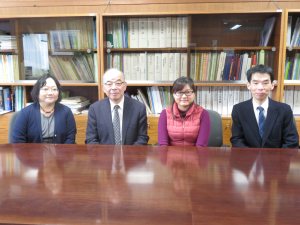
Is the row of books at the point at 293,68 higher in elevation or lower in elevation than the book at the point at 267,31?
lower

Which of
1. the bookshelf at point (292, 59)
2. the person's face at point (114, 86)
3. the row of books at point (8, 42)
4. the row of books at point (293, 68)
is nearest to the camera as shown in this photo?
the person's face at point (114, 86)

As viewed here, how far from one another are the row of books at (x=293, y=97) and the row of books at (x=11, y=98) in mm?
2556

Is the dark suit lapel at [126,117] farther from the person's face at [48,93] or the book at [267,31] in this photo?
the book at [267,31]

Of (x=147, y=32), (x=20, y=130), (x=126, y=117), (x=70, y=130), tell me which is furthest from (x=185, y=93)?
(x=20, y=130)

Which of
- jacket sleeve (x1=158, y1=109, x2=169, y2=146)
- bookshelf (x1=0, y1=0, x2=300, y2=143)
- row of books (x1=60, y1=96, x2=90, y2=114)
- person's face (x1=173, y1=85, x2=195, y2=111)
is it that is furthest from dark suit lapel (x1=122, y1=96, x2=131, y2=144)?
row of books (x1=60, y1=96, x2=90, y2=114)

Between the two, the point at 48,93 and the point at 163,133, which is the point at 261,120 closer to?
the point at 163,133

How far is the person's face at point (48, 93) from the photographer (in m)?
2.15

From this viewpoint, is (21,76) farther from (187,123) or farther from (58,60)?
(187,123)

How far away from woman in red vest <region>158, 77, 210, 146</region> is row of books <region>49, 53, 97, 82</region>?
112 cm

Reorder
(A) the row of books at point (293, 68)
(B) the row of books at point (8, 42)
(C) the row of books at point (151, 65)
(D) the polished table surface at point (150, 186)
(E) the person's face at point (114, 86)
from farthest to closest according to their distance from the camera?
(B) the row of books at point (8, 42) < (C) the row of books at point (151, 65) < (A) the row of books at point (293, 68) < (E) the person's face at point (114, 86) < (D) the polished table surface at point (150, 186)

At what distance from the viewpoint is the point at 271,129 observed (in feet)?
6.63

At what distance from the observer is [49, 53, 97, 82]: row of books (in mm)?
2928

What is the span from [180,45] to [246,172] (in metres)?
1.81

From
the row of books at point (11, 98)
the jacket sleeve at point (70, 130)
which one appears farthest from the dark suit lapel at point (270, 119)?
the row of books at point (11, 98)
